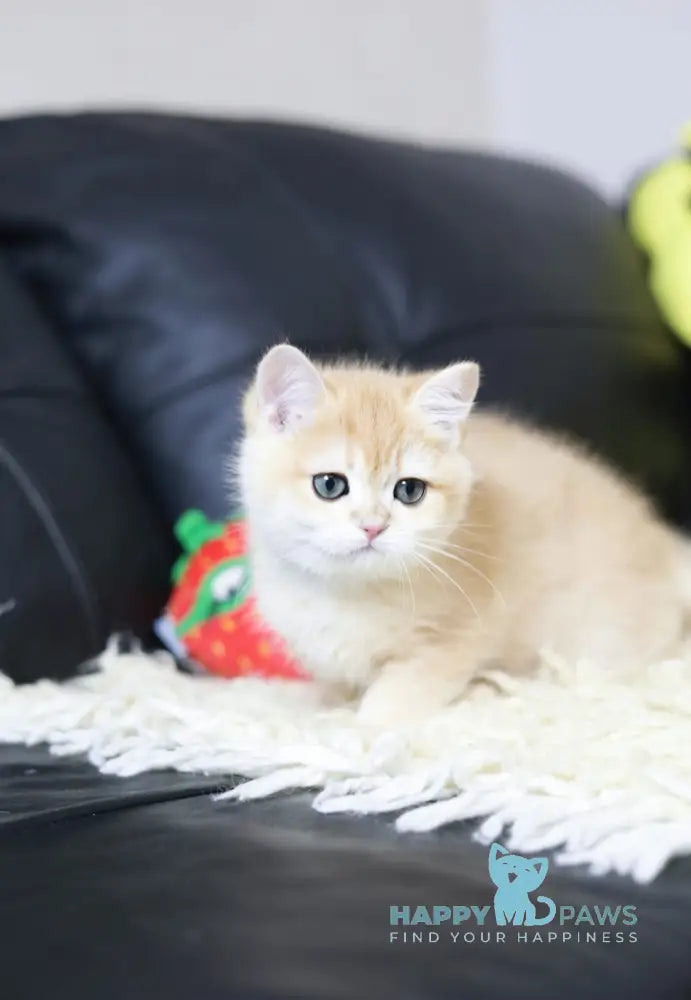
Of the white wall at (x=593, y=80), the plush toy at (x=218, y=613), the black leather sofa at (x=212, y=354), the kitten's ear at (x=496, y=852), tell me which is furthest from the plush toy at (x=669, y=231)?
the kitten's ear at (x=496, y=852)

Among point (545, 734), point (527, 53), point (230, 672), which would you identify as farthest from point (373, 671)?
point (527, 53)

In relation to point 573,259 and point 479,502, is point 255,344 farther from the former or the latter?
point 573,259

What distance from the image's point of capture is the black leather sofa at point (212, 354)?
680 mm

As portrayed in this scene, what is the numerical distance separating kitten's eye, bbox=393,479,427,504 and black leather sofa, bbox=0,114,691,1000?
362 millimetres

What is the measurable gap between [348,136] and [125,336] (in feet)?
1.68

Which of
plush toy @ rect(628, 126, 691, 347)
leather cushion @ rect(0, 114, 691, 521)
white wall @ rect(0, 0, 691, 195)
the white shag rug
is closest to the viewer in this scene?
the white shag rug

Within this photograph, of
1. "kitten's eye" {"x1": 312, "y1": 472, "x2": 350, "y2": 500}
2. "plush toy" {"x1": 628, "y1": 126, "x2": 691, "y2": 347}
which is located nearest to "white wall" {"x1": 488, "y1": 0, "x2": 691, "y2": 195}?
"plush toy" {"x1": 628, "y1": 126, "x2": 691, "y2": 347}

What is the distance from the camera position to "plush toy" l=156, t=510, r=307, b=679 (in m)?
1.28

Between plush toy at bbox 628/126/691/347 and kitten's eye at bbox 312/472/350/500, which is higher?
plush toy at bbox 628/126/691/347

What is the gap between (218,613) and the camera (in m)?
1.30

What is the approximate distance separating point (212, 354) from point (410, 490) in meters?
0.43

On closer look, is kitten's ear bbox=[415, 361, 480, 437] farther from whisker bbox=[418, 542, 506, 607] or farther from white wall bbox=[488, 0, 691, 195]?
white wall bbox=[488, 0, 691, 195]

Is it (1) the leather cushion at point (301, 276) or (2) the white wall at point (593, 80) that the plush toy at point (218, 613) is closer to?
(1) the leather cushion at point (301, 276)

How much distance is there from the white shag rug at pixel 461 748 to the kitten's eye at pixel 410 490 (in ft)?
0.63
